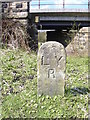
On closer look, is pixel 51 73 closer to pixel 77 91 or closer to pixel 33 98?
pixel 33 98

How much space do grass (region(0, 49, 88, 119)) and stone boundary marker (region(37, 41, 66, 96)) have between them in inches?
6.0

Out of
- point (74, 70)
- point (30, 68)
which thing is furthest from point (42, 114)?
point (74, 70)

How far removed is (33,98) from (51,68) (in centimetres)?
64

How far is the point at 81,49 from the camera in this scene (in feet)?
36.4

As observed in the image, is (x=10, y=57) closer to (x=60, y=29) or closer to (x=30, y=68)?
(x=30, y=68)

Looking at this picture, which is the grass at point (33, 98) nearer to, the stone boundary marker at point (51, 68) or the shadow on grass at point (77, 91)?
the shadow on grass at point (77, 91)

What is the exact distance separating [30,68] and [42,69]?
1.72 metres

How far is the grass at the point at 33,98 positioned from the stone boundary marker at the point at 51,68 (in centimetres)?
15

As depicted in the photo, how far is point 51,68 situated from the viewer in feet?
12.0

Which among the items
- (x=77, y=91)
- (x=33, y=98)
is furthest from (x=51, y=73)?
(x=77, y=91)

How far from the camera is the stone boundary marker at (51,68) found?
3.60 meters

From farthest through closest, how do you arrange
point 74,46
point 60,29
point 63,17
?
point 60,29
point 63,17
point 74,46

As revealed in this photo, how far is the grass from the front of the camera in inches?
129

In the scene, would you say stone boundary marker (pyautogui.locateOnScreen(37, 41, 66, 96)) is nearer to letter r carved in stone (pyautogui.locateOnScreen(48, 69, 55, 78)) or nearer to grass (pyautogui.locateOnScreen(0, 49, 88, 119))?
letter r carved in stone (pyautogui.locateOnScreen(48, 69, 55, 78))
